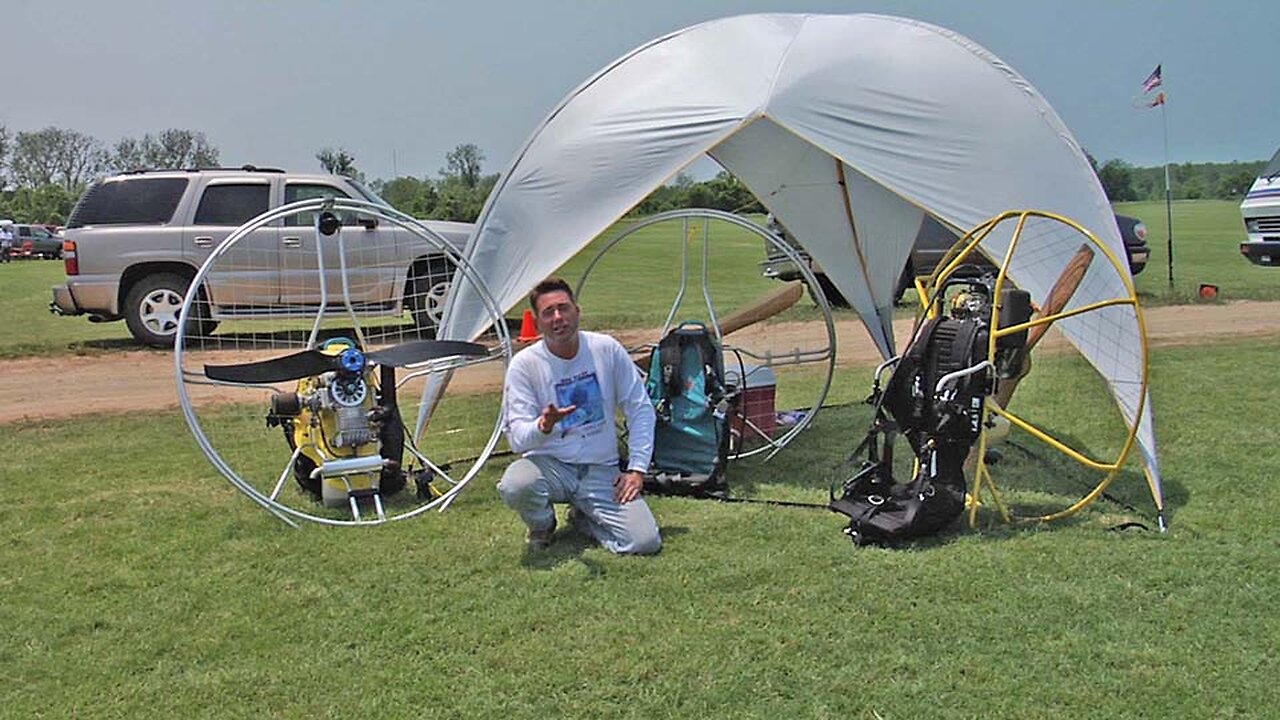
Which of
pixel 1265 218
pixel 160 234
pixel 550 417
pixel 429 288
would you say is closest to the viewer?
pixel 550 417

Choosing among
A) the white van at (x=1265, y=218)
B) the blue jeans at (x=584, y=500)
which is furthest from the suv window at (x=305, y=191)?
the white van at (x=1265, y=218)

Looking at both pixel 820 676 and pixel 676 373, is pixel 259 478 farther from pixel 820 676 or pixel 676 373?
pixel 820 676

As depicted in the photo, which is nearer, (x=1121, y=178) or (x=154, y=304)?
(x=154, y=304)

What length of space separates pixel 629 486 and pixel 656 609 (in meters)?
0.68

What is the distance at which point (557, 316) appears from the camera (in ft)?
14.8

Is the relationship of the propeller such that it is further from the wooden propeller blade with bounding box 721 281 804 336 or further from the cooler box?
the wooden propeller blade with bounding box 721 281 804 336

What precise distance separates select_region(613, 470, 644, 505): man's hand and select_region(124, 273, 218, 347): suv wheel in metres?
7.98

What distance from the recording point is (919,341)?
478cm

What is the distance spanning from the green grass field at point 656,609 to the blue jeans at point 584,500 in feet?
0.40

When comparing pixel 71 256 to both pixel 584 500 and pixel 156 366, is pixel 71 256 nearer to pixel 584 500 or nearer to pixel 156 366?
pixel 156 366

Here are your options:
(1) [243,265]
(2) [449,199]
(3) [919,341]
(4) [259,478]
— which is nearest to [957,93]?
(3) [919,341]

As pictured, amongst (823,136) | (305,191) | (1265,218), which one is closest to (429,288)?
(305,191)

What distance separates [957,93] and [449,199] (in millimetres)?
20853

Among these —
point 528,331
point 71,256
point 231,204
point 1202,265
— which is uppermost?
point 231,204
